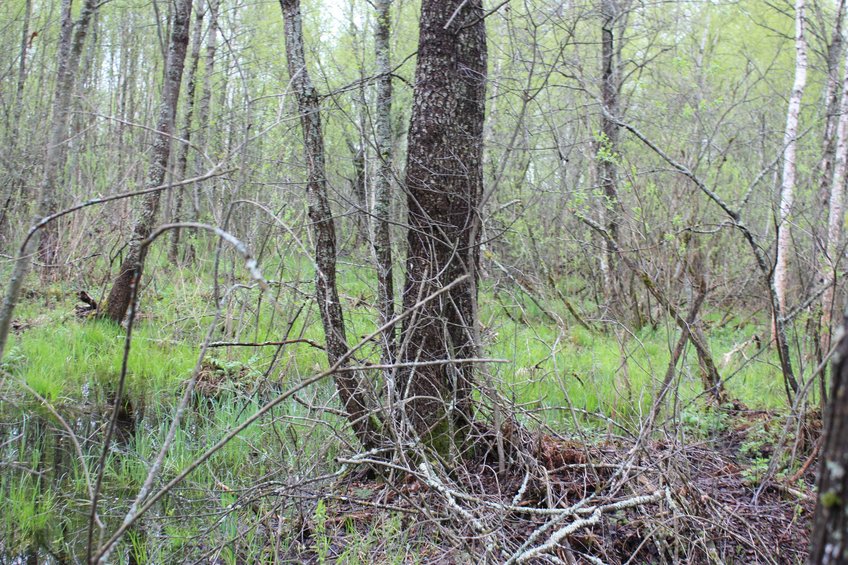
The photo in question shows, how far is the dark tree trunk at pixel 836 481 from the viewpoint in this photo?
0.98 meters

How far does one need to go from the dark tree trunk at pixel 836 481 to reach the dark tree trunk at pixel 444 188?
2.61 meters

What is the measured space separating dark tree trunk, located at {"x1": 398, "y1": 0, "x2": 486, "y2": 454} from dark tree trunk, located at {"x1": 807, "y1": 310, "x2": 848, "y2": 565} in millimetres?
2605

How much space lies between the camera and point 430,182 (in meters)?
3.70

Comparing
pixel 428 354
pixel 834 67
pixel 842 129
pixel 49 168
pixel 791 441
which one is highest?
pixel 834 67

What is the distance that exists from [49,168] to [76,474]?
2809 millimetres

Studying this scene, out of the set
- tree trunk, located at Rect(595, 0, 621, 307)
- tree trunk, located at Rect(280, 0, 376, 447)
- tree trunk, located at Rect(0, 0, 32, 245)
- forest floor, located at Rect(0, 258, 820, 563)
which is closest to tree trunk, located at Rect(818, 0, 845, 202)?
tree trunk, located at Rect(595, 0, 621, 307)

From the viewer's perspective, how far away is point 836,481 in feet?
3.28

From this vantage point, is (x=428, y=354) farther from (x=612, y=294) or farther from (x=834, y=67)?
(x=834, y=67)

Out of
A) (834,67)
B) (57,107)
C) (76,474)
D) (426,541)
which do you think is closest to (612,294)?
(834,67)

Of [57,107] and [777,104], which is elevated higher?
[777,104]

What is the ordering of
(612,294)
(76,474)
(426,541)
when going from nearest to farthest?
(426,541), (76,474), (612,294)

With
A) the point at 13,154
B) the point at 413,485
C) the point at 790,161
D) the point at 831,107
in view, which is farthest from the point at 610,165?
the point at 13,154

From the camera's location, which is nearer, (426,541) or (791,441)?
(426,541)

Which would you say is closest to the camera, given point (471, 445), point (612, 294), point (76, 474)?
point (471, 445)
